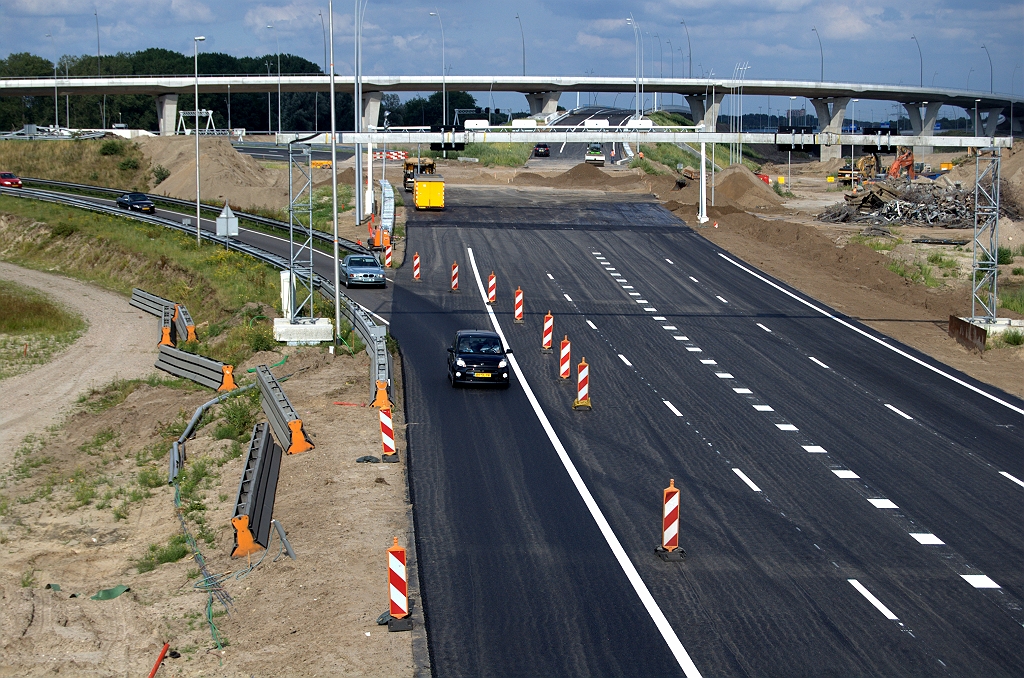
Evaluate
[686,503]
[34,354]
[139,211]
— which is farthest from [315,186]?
[686,503]

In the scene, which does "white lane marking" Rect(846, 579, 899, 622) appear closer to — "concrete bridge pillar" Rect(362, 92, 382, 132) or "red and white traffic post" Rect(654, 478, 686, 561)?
"red and white traffic post" Rect(654, 478, 686, 561)

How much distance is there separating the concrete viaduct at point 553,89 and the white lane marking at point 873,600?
9603cm

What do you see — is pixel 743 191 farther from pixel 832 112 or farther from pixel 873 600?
pixel 832 112

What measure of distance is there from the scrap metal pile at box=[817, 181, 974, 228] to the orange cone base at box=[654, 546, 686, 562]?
180ft

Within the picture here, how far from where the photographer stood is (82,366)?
3706cm

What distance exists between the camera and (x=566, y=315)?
40.2 meters

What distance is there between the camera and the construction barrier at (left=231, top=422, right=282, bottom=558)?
58.8ft

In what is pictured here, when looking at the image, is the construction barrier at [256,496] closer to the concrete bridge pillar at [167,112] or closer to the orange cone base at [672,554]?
the orange cone base at [672,554]

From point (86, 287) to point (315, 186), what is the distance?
1178 inches

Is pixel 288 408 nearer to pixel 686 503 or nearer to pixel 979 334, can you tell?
pixel 686 503

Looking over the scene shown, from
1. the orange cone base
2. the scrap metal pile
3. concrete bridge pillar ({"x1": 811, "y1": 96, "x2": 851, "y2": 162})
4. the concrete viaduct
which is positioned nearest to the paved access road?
the orange cone base

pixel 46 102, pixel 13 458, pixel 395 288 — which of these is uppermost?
pixel 46 102

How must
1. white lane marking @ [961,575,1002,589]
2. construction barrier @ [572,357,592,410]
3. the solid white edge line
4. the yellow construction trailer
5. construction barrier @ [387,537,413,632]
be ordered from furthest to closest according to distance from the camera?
the yellow construction trailer
construction barrier @ [572,357,592,410]
white lane marking @ [961,575,1002,589]
construction barrier @ [387,537,413,632]
the solid white edge line

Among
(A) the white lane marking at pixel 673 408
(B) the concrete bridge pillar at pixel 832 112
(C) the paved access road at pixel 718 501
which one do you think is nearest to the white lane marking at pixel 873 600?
(C) the paved access road at pixel 718 501
